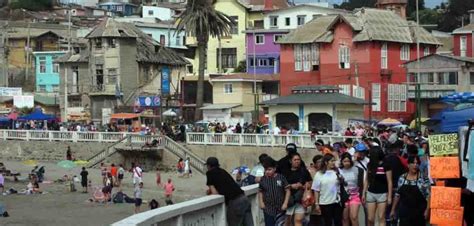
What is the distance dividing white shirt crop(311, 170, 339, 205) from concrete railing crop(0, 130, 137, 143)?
39261 millimetres

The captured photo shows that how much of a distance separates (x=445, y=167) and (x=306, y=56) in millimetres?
54900

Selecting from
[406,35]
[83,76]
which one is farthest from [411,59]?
[83,76]

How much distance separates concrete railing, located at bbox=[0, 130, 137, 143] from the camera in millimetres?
55812

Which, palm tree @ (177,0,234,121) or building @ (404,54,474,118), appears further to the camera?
palm tree @ (177,0,234,121)

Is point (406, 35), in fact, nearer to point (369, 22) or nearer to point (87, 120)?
point (369, 22)

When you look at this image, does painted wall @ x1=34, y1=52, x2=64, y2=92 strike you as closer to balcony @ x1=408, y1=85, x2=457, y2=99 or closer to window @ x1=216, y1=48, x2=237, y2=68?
window @ x1=216, y1=48, x2=237, y2=68

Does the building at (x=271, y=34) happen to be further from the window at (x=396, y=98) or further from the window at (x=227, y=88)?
the window at (x=396, y=98)

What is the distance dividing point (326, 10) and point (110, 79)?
66.6 feet

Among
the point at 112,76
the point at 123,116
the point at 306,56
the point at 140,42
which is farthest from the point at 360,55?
the point at 112,76

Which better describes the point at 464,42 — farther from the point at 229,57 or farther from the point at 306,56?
the point at 229,57

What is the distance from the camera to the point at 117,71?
2867 inches

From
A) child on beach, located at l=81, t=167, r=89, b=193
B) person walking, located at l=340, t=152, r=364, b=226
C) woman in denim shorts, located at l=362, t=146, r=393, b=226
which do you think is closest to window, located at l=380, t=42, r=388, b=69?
child on beach, located at l=81, t=167, r=89, b=193

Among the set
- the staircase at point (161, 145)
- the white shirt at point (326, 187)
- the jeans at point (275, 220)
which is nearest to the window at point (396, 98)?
the staircase at point (161, 145)

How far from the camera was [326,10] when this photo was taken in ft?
269
